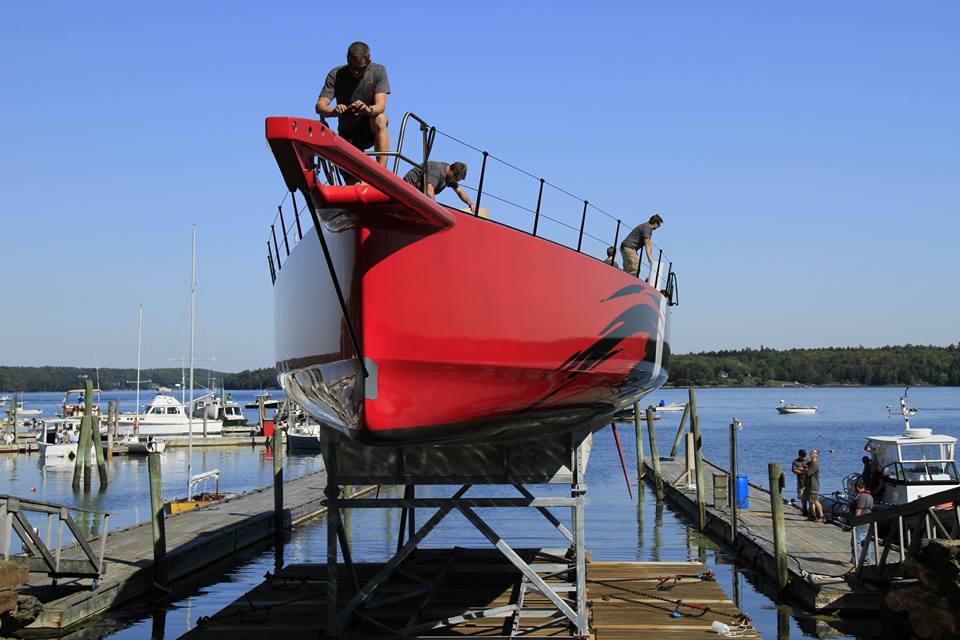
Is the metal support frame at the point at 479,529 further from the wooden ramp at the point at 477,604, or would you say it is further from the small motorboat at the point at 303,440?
the small motorboat at the point at 303,440

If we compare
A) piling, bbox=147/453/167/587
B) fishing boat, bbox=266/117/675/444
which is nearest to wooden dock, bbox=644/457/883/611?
fishing boat, bbox=266/117/675/444

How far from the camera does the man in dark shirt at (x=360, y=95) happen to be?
8.88 meters

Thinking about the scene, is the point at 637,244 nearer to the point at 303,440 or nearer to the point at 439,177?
the point at 439,177

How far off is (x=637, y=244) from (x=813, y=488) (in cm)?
1125

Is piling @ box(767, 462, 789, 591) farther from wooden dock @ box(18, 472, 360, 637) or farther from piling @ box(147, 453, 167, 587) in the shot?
wooden dock @ box(18, 472, 360, 637)

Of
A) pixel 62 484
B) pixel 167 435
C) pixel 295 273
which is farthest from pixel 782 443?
pixel 295 273

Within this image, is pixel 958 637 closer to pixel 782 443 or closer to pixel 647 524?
pixel 647 524

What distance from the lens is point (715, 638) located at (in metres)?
11.3

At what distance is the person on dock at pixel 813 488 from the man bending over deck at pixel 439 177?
46.8ft

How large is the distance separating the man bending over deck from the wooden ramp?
4.89m

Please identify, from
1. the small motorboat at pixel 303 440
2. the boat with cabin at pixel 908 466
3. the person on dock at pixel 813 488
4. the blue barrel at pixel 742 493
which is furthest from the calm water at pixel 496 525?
the boat with cabin at pixel 908 466

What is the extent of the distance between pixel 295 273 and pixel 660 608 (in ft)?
19.9

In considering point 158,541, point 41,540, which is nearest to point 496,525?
point 158,541

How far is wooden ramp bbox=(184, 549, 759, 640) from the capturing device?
11734 mm
